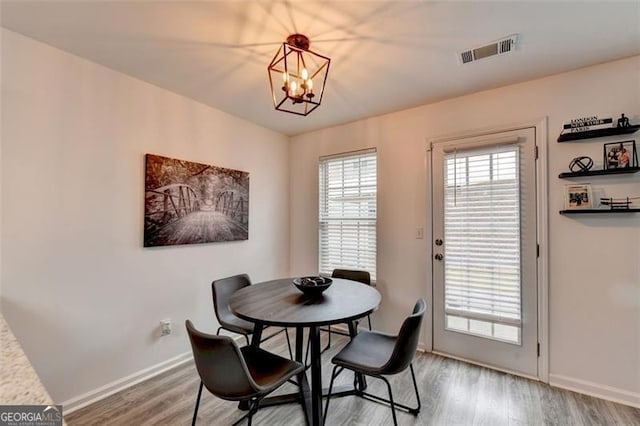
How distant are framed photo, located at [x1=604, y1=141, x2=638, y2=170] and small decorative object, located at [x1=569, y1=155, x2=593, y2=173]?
9 centimetres

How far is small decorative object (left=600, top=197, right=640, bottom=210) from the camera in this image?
2.07 m

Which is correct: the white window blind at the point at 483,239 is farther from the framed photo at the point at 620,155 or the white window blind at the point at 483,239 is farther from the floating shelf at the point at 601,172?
the framed photo at the point at 620,155

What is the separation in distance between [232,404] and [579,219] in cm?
297

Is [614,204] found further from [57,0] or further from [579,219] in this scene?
[57,0]

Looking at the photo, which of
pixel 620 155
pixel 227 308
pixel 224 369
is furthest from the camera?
pixel 227 308

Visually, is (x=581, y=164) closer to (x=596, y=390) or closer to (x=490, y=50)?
(x=490, y=50)

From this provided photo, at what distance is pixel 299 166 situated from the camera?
12.9ft

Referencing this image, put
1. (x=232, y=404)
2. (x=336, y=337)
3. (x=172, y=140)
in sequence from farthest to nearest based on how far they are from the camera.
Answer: (x=336, y=337) < (x=172, y=140) < (x=232, y=404)

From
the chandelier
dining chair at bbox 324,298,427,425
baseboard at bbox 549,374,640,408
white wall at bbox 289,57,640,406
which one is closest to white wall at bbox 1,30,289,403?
the chandelier

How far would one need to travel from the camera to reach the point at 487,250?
2.62 metres

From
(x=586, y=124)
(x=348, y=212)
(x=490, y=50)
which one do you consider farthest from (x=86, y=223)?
(x=586, y=124)

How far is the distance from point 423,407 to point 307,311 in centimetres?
120

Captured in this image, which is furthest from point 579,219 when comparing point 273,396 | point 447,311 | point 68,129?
point 68,129

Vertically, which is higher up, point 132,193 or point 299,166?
point 299,166
